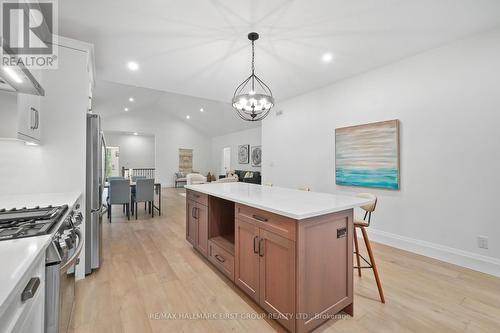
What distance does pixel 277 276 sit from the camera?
1.52 m

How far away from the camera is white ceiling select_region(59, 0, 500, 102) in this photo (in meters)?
2.03

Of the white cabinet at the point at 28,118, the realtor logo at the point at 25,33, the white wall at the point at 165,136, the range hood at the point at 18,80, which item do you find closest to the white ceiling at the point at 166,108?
the white wall at the point at 165,136

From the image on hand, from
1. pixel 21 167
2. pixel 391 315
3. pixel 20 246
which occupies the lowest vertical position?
pixel 391 315

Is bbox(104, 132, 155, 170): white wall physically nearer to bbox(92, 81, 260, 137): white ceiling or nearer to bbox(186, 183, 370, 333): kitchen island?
bbox(92, 81, 260, 137): white ceiling

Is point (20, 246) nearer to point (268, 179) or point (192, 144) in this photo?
point (268, 179)

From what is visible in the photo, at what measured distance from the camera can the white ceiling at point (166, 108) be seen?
737 centimetres

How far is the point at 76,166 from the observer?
227 cm

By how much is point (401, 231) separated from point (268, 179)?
114 inches

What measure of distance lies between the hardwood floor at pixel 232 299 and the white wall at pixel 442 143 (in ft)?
1.17

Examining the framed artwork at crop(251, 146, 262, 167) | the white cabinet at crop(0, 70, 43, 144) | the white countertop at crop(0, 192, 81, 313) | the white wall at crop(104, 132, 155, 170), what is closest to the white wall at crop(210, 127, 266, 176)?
the framed artwork at crop(251, 146, 262, 167)

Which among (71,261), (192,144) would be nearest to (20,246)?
(71,261)

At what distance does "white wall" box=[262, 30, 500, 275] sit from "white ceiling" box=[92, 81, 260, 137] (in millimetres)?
5699

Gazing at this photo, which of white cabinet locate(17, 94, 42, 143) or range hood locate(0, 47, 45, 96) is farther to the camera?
white cabinet locate(17, 94, 42, 143)

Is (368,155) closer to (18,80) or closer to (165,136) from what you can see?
(18,80)
